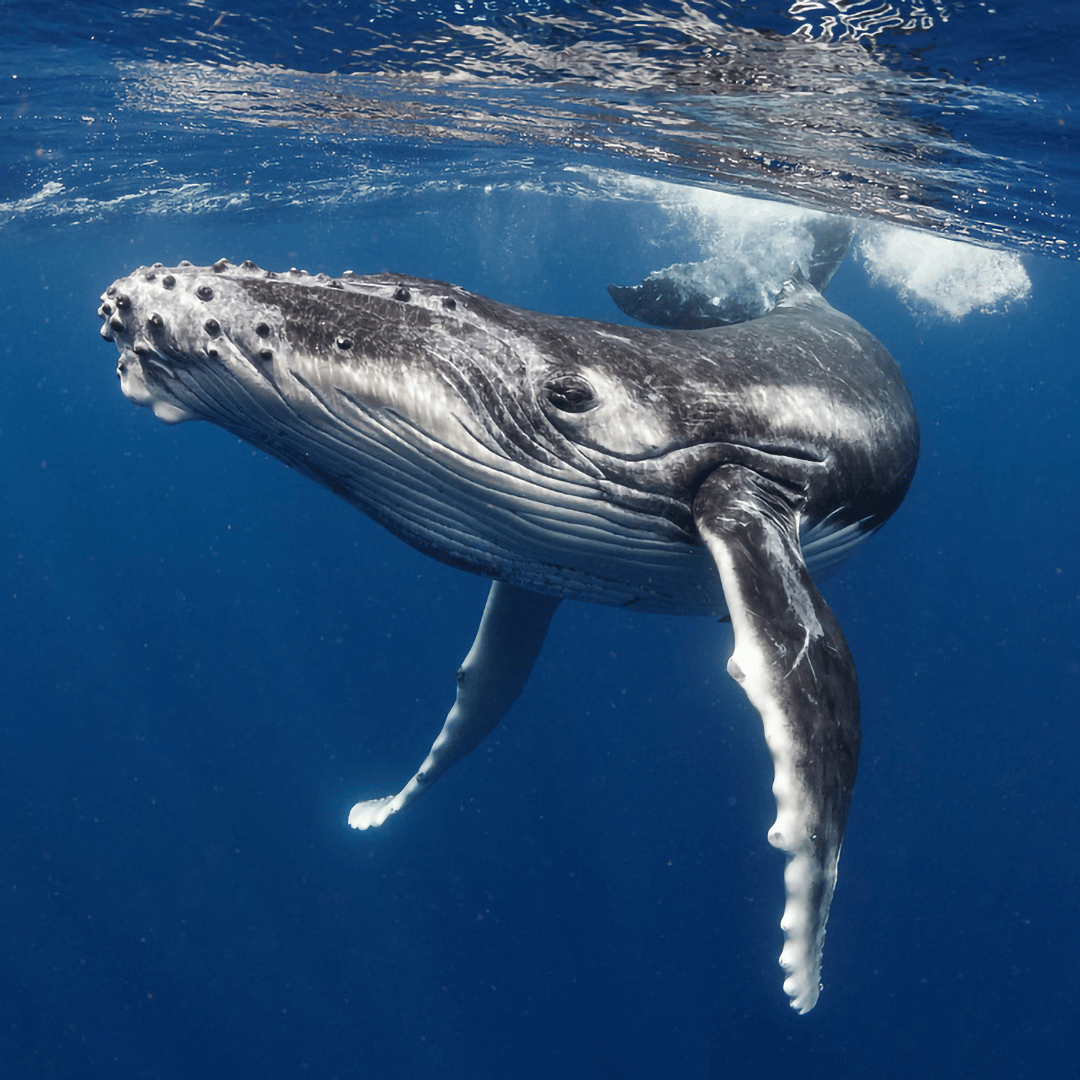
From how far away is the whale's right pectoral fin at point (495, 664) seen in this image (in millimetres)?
7809

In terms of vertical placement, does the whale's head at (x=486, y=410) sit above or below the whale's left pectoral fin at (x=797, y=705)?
above

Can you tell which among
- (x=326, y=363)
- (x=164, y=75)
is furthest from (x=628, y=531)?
(x=164, y=75)

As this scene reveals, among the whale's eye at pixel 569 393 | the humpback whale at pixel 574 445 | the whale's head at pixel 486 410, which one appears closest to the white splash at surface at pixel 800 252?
the humpback whale at pixel 574 445

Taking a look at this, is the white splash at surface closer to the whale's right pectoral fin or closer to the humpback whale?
the whale's right pectoral fin

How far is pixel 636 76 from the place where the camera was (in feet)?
32.8

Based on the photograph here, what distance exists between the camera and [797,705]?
359 centimetres

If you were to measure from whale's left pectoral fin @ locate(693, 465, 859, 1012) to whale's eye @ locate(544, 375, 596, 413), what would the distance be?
0.98m

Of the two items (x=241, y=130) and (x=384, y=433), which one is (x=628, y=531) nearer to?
(x=384, y=433)

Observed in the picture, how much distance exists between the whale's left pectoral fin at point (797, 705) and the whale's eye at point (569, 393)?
0.98 meters

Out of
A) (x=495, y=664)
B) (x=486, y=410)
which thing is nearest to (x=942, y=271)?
(x=495, y=664)

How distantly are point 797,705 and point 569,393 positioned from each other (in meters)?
2.05

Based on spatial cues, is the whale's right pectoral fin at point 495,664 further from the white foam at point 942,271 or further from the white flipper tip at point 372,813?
the white foam at point 942,271

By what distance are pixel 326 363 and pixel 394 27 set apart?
7.56m

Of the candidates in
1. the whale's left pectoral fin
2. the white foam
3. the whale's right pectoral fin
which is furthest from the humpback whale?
the white foam
